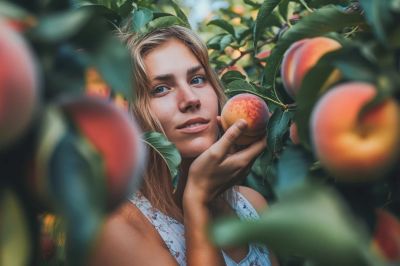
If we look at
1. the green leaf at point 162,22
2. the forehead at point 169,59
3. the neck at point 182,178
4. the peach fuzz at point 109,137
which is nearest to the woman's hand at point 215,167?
the neck at point 182,178

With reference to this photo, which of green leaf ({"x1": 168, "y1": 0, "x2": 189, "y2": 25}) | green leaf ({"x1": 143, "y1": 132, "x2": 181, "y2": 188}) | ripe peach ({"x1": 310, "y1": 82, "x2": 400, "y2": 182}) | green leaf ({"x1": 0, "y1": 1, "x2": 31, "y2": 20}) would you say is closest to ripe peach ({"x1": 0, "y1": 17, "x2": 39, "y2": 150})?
green leaf ({"x1": 0, "y1": 1, "x2": 31, "y2": 20})

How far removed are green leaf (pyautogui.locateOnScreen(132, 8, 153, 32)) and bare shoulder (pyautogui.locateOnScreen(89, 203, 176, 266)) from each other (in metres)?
0.52

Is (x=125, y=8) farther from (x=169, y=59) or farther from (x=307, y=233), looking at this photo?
(x=307, y=233)

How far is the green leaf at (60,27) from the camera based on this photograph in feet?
1.59

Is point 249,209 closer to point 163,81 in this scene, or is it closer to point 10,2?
point 163,81

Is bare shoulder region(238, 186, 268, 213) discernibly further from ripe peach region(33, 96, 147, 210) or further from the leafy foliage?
ripe peach region(33, 96, 147, 210)

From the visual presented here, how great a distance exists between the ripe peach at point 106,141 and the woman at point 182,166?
2.86 ft

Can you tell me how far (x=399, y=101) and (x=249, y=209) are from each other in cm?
146

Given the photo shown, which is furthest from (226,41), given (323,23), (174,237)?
(323,23)

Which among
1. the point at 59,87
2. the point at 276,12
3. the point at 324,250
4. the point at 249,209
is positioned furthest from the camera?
the point at 249,209

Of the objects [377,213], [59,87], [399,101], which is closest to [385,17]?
[399,101]

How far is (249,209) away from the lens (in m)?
2.02

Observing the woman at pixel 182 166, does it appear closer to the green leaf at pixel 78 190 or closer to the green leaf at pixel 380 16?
the green leaf at pixel 380 16

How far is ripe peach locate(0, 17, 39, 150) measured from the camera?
444mm
